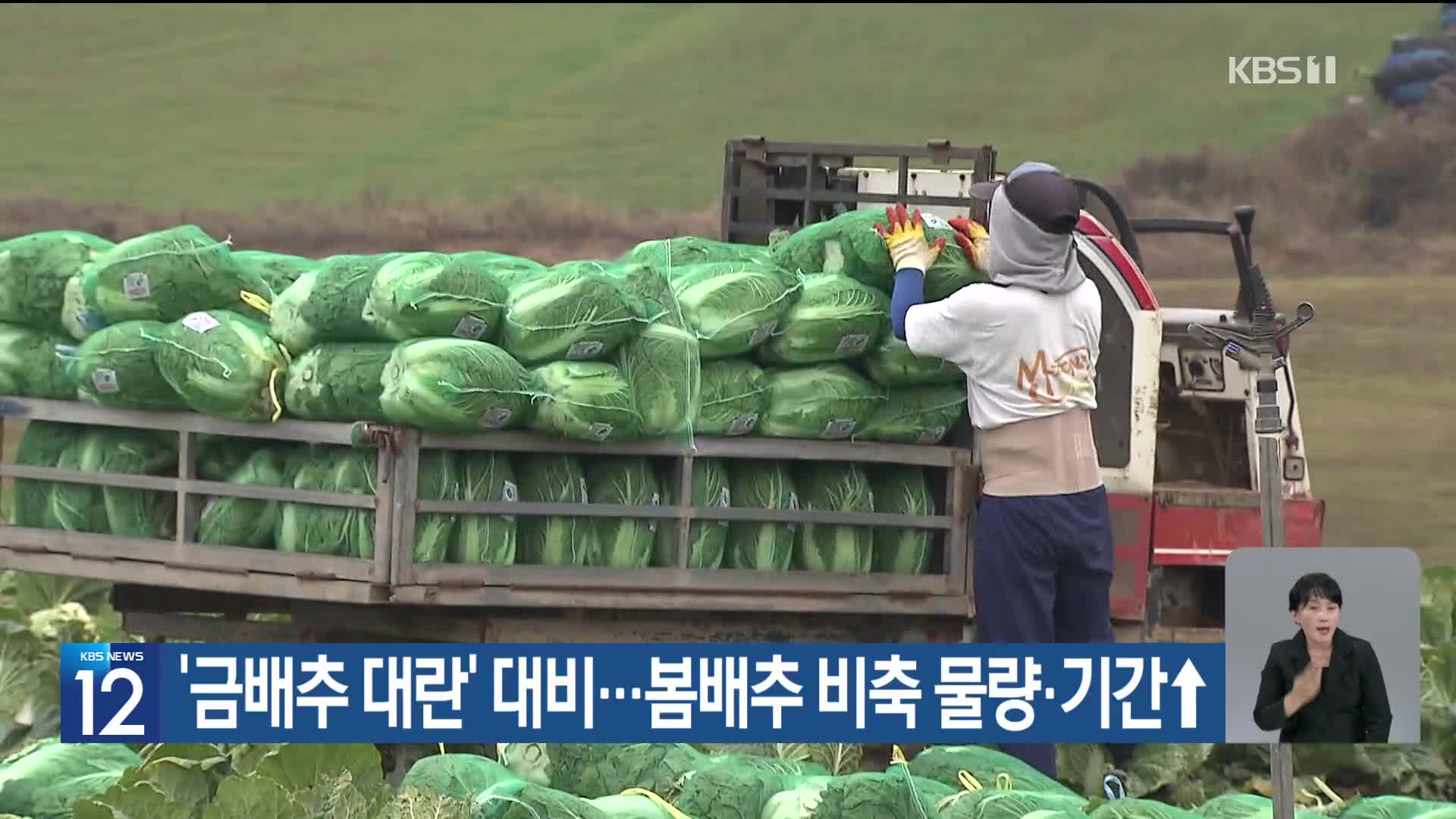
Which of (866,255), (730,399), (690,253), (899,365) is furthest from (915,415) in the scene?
(690,253)

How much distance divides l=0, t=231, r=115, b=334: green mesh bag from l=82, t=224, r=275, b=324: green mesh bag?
0.21 m

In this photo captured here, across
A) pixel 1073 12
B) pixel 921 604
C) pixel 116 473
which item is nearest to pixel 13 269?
pixel 116 473

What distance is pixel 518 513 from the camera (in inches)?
255

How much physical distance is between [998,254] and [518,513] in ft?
5.20

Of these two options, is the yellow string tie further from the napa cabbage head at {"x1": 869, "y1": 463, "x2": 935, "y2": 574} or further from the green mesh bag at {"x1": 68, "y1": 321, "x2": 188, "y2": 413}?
the green mesh bag at {"x1": 68, "y1": 321, "x2": 188, "y2": 413}

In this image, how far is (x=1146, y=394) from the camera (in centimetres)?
743

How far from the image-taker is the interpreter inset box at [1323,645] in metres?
3.94

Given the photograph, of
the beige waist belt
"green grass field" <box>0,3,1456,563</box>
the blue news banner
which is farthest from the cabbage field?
"green grass field" <box>0,3,1456,563</box>

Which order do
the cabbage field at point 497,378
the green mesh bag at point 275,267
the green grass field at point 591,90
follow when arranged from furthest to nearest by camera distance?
the green grass field at point 591,90
the green mesh bag at point 275,267
the cabbage field at point 497,378

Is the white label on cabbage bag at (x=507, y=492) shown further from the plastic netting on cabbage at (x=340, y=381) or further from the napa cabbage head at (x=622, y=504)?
the plastic netting on cabbage at (x=340, y=381)

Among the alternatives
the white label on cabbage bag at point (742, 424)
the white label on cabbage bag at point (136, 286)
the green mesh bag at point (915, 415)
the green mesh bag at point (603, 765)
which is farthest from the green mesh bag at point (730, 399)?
the white label on cabbage bag at point (136, 286)

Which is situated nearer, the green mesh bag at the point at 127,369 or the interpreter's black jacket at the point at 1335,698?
the interpreter's black jacket at the point at 1335,698

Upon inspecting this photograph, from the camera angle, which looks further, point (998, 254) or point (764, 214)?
point (764, 214)

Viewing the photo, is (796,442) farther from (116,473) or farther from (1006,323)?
(116,473)
